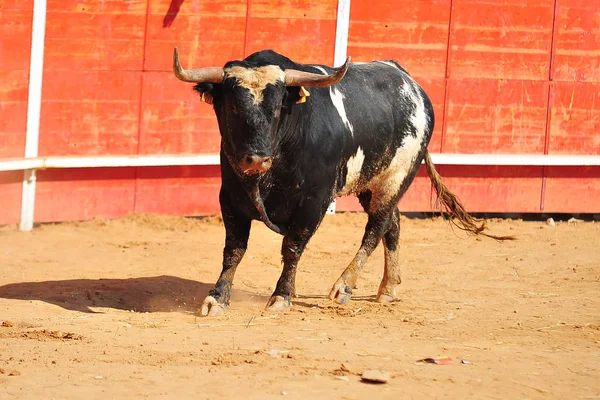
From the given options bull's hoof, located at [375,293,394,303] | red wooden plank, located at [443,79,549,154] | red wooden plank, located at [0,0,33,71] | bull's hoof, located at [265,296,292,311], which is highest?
red wooden plank, located at [0,0,33,71]

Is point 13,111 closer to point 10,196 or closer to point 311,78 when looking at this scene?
point 10,196

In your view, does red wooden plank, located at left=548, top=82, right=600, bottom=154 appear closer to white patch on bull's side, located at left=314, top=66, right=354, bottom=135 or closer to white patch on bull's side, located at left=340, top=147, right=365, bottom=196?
white patch on bull's side, located at left=340, top=147, right=365, bottom=196

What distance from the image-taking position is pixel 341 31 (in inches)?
465

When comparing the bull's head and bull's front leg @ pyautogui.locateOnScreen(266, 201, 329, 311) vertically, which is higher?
the bull's head

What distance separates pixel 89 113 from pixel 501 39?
4423 mm

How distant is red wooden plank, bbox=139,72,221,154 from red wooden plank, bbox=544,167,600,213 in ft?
12.4

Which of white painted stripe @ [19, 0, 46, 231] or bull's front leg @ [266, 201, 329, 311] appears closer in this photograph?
bull's front leg @ [266, 201, 329, 311]

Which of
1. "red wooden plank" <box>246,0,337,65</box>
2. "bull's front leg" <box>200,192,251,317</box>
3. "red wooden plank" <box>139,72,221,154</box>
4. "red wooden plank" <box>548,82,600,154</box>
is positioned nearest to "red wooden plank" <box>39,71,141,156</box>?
"red wooden plank" <box>139,72,221,154</box>

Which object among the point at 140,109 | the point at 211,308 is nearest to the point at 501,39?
the point at 140,109

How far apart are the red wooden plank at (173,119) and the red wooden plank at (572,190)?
377 cm

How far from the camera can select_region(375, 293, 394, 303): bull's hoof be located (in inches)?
336

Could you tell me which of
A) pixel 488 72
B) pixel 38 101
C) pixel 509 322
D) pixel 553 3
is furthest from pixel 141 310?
pixel 553 3

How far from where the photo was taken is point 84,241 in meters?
10.3

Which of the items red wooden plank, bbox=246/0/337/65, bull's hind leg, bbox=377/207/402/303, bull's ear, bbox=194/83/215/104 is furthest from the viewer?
red wooden plank, bbox=246/0/337/65
